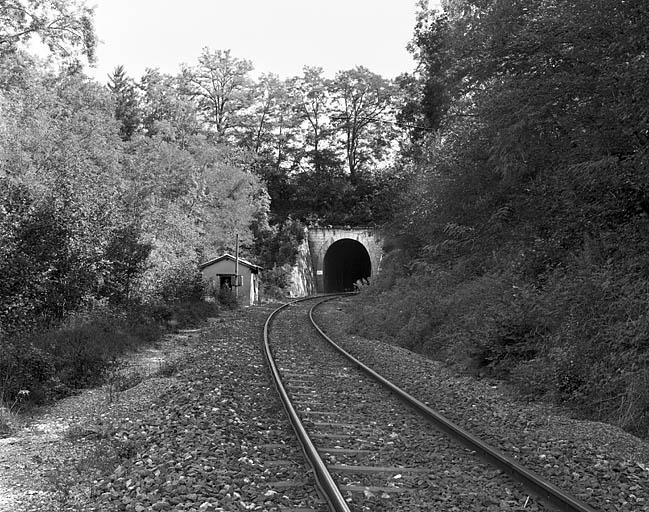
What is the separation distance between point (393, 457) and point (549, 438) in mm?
1950

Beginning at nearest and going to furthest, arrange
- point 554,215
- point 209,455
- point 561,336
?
point 209,455, point 561,336, point 554,215

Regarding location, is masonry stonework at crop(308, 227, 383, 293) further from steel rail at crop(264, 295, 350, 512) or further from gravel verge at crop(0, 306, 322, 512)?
steel rail at crop(264, 295, 350, 512)

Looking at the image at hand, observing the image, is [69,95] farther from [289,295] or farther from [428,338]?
[428,338]

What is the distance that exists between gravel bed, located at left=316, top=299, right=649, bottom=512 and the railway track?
33 cm

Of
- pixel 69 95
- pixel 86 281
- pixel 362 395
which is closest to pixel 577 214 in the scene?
pixel 362 395

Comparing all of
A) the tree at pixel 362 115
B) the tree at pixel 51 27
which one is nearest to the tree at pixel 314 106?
the tree at pixel 362 115

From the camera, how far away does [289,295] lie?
45.3m

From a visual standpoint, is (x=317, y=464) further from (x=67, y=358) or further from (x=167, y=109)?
(x=167, y=109)

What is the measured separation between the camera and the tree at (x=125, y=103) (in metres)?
48.2

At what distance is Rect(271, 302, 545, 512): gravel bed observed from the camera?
4.68m

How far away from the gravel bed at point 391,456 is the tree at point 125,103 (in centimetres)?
4031

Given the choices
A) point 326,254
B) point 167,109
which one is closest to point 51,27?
point 167,109

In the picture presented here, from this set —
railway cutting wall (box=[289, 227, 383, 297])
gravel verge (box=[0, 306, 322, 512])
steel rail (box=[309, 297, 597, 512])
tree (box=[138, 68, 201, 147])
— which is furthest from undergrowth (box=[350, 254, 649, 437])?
railway cutting wall (box=[289, 227, 383, 297])

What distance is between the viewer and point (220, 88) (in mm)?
54094
